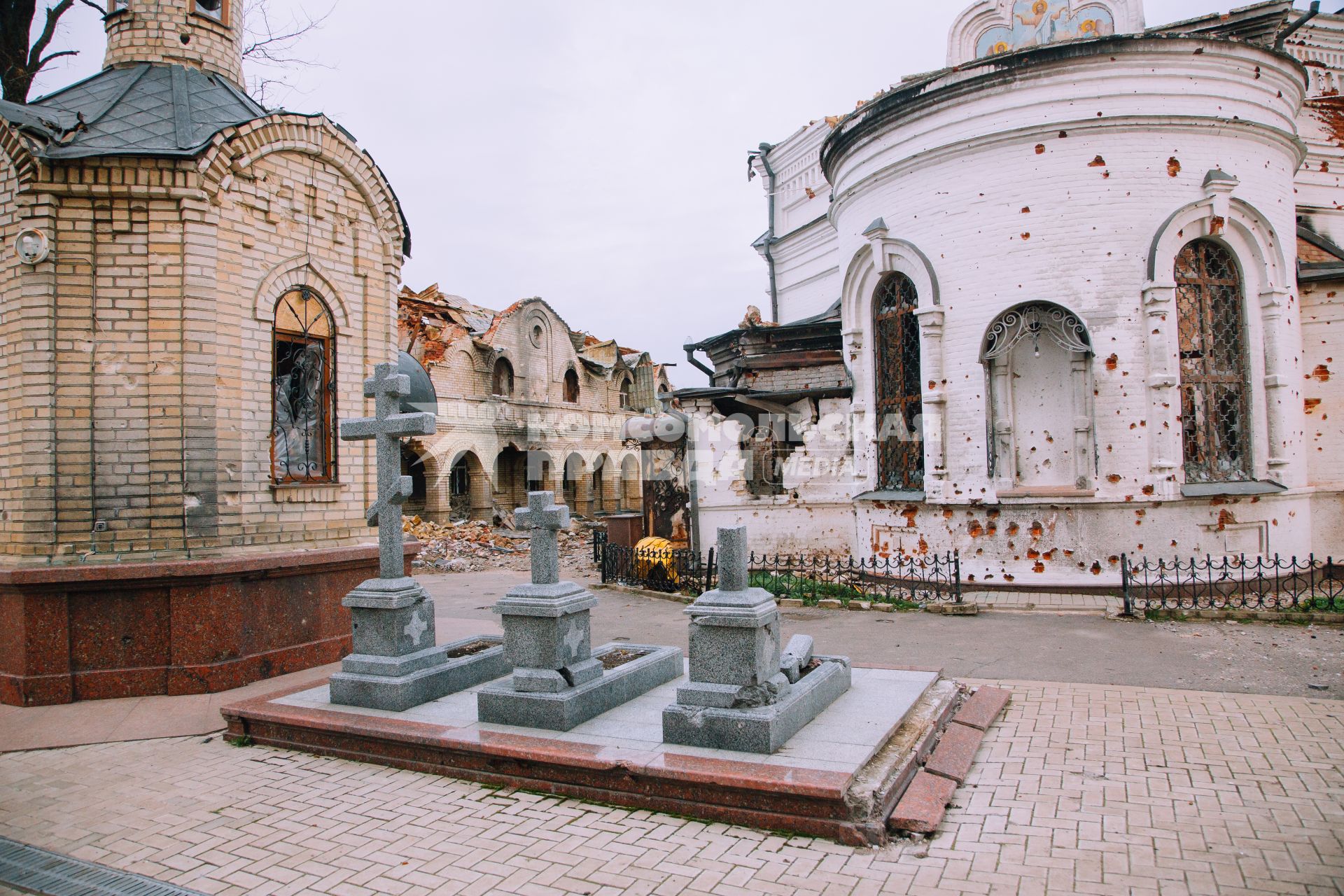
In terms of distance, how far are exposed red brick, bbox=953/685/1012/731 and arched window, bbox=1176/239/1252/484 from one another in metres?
6.50

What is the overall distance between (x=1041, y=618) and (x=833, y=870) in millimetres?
7455

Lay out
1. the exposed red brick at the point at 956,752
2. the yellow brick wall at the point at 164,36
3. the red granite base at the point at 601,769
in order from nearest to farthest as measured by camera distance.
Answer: the red granite base at the point at 601,769 < the exposed red brick at the point at 956,752 < the yellow brick wall at the point at 164,36

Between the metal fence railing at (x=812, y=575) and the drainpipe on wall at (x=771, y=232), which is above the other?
the drainpipe on wall at (x=771, y=232)

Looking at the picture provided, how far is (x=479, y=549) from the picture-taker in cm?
2231

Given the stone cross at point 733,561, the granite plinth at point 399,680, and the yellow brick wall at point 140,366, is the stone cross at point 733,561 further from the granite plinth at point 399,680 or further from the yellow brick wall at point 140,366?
the yellow brick wall at point 140,366

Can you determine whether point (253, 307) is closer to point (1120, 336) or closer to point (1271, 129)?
point (1120, 336)

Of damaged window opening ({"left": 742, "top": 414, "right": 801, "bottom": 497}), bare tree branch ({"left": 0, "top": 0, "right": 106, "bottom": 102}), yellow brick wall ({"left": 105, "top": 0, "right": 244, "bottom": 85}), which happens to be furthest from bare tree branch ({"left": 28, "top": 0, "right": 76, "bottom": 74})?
damaged window opening ({"left": 742, "top": 414, "right": 801, "bottom": 497})

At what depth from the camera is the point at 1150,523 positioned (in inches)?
438

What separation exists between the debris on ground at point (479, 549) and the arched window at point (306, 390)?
9338 millimetres

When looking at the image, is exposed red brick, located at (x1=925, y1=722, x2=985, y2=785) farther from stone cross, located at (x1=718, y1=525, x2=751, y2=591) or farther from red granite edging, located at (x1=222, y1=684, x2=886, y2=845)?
stone cross, located at (x1=718, y1=525, x2=751, y2=591)

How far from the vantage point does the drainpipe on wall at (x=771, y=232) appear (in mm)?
21812

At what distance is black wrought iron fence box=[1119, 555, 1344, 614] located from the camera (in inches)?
408

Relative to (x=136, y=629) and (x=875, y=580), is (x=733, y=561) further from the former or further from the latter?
(x=875, y=580)

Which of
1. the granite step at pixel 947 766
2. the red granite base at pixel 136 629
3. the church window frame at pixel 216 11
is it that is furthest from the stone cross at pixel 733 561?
the church window frame at pixel 216 11
